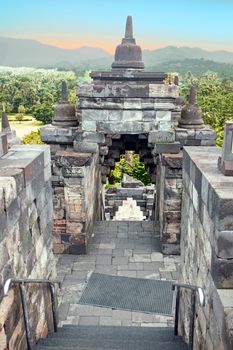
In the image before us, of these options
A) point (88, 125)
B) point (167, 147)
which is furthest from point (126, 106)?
point (167, 147)

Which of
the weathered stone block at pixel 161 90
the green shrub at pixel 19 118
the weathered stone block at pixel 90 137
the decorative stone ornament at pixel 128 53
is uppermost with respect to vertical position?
the decorative stone ornament at pixel 128 53

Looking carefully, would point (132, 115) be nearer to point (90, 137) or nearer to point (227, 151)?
point (90, 137)

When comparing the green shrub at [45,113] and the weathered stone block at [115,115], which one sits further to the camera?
the green shrub at [45,113]

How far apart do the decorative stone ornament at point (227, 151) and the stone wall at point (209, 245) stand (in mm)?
Result: 85

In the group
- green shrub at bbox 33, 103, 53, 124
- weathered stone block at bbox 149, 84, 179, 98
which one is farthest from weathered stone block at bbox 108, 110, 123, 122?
green shrub at bbox 33, 103, 53, 124

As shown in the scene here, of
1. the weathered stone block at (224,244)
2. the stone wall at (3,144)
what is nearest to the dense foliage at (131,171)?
the stone wall at (3,144)

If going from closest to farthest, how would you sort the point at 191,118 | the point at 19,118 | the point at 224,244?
1. the point at 224,244
2. the point at 191,118
3. the point at 19,118

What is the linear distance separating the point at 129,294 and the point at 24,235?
3.80 metres

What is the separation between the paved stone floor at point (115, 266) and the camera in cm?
718

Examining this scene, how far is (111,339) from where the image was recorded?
5.68 meters

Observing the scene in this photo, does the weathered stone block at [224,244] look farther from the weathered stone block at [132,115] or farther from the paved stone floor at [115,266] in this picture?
the weathered stone block at [132,115]

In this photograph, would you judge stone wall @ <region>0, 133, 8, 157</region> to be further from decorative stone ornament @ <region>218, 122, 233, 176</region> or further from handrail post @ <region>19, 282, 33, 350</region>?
decorative stone ornament @ <region>218, 122, 233, 176</region>

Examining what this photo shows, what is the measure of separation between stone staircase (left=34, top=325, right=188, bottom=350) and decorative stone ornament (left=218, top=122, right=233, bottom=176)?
100 inches

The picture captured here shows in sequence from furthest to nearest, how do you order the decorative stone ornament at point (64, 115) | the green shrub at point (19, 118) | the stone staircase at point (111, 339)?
the green shrub at point (19, 118)
the decorative stone ornament at point (64, 115)
the stone staircase at point (111, 339)
